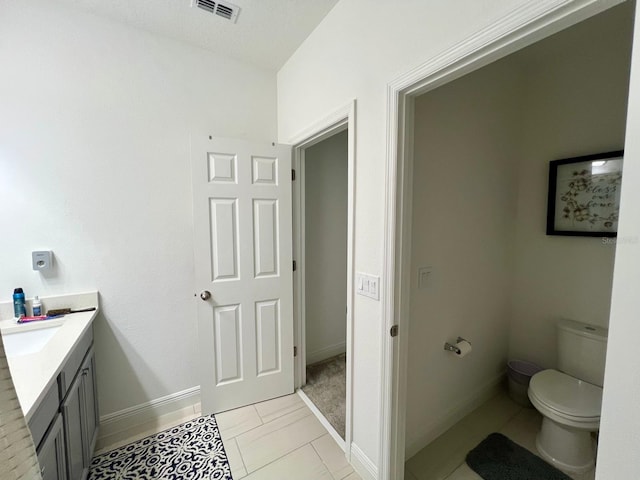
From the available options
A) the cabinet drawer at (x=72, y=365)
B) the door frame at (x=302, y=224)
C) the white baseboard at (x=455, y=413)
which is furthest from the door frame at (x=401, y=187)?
the cabinet drawer at (x=72, y=365)

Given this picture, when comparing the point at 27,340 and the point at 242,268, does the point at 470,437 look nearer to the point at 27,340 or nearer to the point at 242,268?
the point at 242,268

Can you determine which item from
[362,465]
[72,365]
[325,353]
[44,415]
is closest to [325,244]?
[325,353]

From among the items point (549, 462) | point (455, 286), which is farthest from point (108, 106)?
point (549, 462)

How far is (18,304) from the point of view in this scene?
1.45m

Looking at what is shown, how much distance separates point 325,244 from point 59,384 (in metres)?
1.96

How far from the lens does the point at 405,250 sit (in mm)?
1214

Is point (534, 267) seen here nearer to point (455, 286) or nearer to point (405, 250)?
point (455, 286)

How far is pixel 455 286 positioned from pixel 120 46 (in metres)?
2.64

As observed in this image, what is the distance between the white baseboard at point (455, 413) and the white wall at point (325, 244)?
1.20 m

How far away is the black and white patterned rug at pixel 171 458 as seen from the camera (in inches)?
57.1

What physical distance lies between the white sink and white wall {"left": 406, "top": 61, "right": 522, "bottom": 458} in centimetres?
197

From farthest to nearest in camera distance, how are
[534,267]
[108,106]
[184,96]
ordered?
[534,267]
[184,96]
[108,106]

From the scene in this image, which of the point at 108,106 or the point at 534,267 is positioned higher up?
the point at 108,106

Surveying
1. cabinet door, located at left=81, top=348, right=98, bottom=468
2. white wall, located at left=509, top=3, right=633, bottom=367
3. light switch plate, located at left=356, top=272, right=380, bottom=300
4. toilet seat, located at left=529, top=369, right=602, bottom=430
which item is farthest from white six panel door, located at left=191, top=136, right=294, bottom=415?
white wall, located at left=509, top=3, right=633, bottom=367
